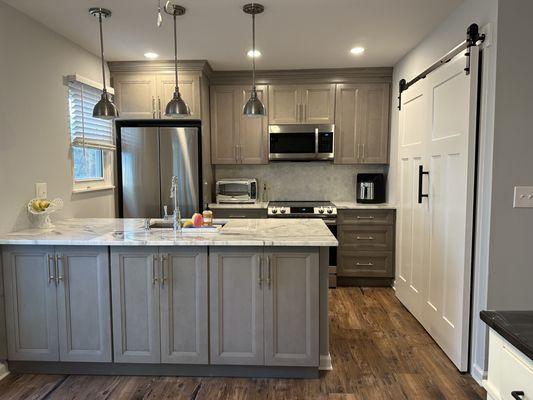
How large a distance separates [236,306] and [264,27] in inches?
85.6

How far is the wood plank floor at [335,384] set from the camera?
Answer: 2.28 m

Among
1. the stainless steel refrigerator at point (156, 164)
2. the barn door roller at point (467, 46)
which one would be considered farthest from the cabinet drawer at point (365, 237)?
the barn door roller at point (467, 46)

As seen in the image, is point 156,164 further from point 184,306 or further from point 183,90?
point 184,306

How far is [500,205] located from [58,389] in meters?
2.87

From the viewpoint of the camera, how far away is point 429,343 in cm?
295

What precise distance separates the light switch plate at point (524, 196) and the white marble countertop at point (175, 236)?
1.08m

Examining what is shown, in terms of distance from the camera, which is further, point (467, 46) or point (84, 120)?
point (84, 120)

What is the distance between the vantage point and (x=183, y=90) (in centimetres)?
410

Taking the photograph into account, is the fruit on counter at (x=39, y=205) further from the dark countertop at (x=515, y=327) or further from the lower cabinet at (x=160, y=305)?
the dark countertop at (x=515, y=327)

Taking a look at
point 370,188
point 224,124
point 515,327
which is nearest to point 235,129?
point 224,124

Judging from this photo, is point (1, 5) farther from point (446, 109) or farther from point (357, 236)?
point (357, 236)

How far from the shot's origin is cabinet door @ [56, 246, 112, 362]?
242 centimetres

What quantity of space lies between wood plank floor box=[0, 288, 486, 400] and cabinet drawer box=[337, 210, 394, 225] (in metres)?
1.59

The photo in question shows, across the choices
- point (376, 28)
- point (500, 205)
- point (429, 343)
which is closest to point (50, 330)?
point (429, 343)
